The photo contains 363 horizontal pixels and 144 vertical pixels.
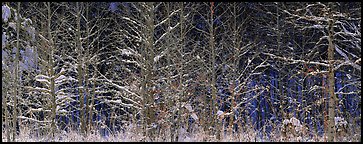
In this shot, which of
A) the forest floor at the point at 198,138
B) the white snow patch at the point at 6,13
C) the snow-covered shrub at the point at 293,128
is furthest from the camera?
the white snow patch at the point at 6,13

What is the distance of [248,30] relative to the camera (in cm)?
1880

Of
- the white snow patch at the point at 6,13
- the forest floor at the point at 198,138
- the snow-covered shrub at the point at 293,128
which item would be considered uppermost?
the white snow patch at the point at 6,13

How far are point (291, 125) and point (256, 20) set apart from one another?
10.7m

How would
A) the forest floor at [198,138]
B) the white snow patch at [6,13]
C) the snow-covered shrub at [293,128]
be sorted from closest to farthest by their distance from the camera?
the forest floor at [198,138]
the snow-covered shrub at [293,128]
the white snow patch at [6,13]

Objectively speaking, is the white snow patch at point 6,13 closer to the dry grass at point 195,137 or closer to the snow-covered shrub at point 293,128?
the dry grass at point 195,137

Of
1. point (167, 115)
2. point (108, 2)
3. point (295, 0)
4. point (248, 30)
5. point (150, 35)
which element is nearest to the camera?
point (295, 0)

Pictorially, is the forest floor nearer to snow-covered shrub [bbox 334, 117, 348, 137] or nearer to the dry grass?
the dry grass

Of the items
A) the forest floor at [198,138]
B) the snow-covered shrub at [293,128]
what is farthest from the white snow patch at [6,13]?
the snow-covered shrub at [293,128]

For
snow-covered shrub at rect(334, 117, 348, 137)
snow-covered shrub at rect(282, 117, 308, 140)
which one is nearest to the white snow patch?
snow-covered shrub at rect(282, 117, 308, 140)

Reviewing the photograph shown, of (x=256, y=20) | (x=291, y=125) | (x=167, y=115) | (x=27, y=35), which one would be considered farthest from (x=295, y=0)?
(x=256, y=20)

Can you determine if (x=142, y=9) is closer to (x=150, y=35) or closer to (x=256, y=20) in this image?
(x=150, y=35)

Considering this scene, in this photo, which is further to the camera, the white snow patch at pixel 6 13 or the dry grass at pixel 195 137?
the white snow patch at pixel 6 13

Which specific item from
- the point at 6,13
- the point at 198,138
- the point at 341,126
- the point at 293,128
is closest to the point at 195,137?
the point at 198,138

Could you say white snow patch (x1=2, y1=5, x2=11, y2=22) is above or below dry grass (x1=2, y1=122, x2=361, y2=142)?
above
